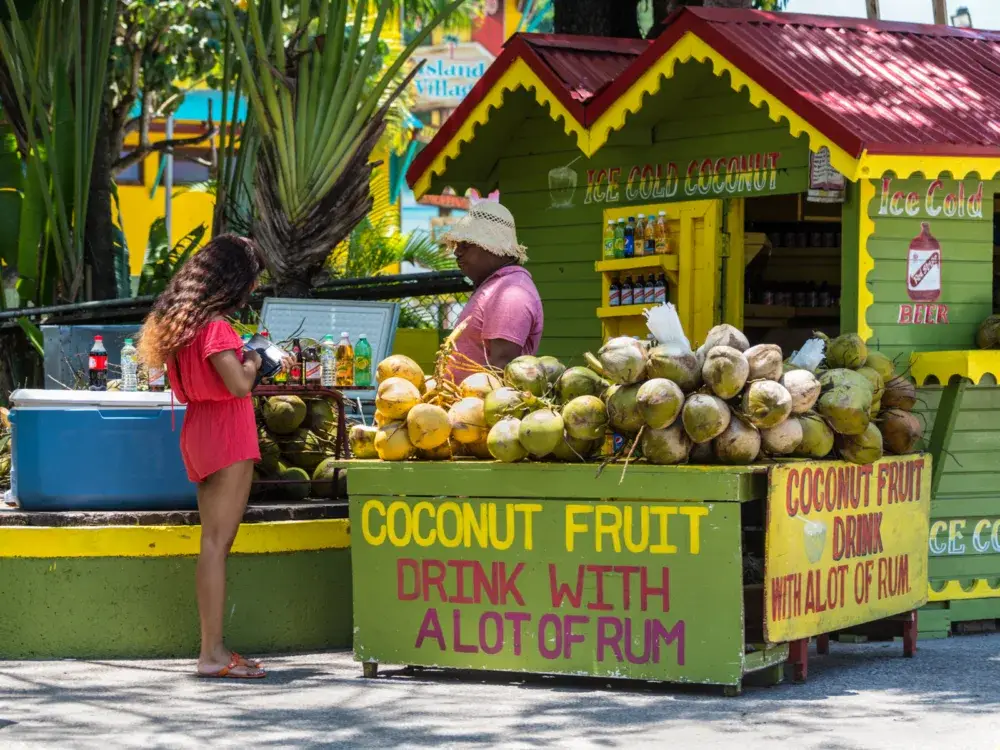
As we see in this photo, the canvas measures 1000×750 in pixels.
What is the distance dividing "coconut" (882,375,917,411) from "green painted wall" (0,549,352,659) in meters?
2.80

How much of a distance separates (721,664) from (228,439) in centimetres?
219

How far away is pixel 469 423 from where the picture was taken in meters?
6.38

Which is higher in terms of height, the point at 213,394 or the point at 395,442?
the point at 213,394

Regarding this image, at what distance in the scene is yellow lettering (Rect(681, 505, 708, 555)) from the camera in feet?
19.5

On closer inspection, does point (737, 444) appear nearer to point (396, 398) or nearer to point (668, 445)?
point (668, 445)

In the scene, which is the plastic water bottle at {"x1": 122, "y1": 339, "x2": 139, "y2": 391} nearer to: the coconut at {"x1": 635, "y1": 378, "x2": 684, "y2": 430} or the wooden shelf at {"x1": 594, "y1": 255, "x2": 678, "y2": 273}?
the coconut at {"x1": 635, "y1": 378, "x2": 684, "y2": 430}

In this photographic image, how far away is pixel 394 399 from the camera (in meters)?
6.44

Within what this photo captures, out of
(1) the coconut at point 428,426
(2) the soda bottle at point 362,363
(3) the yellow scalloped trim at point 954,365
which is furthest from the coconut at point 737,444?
(2) the soda bottle at point 362,363

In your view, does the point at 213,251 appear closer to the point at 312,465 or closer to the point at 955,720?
the point at 312,465

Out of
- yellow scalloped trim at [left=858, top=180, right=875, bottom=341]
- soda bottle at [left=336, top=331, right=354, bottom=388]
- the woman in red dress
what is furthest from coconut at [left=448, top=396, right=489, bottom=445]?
yellow scalloped trim at [left=858, top=180, right=875, bottom=341]

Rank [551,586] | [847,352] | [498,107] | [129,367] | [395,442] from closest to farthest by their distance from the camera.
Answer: [551,586] → [395,442] → [847,352] → [129,367] → [498,107]

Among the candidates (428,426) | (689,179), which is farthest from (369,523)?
(689,179)

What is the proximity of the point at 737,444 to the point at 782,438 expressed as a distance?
257 mm

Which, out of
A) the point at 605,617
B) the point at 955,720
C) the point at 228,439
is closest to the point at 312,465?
the point at 228,439
